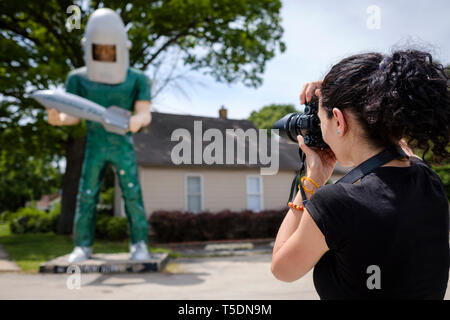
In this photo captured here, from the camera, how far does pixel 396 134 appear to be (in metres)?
1.12

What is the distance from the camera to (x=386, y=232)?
105cm

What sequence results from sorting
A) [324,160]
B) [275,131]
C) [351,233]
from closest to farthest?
[351,233] → [324,160] → [275,131]

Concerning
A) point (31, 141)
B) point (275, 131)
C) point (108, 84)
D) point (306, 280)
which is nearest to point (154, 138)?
point (31, 141)

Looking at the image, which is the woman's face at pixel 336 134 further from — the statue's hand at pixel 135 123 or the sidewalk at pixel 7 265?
the sidewalk at pixel 7 265

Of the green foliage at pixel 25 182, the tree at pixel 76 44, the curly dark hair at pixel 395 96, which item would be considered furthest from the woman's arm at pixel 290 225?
the green foliage at pixel 25 182

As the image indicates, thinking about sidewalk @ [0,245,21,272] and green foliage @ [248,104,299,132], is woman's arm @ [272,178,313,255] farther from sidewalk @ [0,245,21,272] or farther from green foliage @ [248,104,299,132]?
green foliage @ [248,104,299,132]

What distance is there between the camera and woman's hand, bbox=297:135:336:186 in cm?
131

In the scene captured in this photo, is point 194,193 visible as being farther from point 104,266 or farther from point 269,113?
point 269,113

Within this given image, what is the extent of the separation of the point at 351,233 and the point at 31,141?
14.6 meters

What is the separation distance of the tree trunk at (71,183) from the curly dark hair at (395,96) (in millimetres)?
13139

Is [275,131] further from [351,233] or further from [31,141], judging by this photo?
[31,141]

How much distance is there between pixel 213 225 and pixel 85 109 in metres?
7.92

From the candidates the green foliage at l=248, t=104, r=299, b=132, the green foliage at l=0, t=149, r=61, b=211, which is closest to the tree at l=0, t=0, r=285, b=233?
the green foliage at l=0, t=149, r=61, b=211

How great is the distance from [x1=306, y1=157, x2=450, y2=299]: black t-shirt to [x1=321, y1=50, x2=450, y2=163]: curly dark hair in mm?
123
